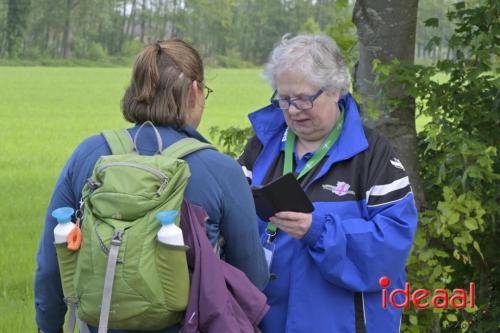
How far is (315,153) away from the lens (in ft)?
10.3

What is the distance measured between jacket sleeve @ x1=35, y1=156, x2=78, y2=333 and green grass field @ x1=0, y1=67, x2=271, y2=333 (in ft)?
1.24

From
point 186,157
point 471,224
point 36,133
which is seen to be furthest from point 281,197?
point 36,133

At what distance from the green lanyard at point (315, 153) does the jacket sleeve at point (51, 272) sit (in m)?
0.74

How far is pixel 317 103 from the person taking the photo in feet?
10.3

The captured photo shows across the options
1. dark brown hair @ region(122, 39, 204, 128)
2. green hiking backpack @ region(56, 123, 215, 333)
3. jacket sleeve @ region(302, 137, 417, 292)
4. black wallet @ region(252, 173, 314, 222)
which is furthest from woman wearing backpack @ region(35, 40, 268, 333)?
jacket sleeve @ region(302, 137, 417, 292)

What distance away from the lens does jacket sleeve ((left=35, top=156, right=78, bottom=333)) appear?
270 cm

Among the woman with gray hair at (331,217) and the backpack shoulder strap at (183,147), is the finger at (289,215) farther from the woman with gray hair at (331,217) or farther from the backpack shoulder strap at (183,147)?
the backpack shoulder strap at (183,147)

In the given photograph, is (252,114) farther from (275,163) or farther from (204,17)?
(204,17)

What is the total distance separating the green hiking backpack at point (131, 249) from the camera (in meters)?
2.36

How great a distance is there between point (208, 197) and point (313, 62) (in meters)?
0.83

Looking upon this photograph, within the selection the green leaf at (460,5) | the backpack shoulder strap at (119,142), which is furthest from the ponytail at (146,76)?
the green leaf at (460,5)

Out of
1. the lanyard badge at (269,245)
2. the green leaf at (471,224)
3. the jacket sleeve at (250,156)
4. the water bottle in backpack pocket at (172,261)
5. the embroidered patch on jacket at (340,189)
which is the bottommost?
the green leaf at (471,224)

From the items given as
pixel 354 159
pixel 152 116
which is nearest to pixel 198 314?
pixel 152 116

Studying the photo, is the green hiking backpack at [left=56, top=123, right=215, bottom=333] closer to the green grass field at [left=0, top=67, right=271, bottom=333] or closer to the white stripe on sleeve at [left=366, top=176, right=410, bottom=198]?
the green grass field at [left=0, top=67, right=271, bottom=333]
